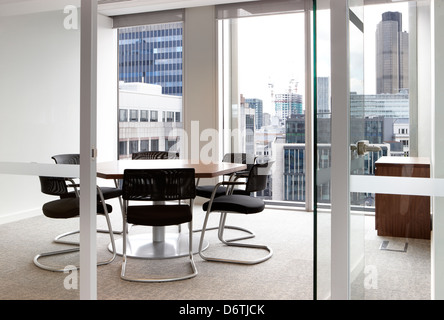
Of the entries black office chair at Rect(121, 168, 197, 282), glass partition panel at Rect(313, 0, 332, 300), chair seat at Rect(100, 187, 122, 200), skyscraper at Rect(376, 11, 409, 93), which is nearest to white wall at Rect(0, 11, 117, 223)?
black office chair at Rect(121, 168, 197, 282)

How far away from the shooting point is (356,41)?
7.22ft

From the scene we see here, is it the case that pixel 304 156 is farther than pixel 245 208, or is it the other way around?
pixel 304 156

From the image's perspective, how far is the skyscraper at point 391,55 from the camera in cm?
210

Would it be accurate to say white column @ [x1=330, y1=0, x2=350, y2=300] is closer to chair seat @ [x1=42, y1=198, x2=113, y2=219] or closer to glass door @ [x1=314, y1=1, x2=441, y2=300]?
glass door @ [x1=314, y1=1, x2=441, y2=300]

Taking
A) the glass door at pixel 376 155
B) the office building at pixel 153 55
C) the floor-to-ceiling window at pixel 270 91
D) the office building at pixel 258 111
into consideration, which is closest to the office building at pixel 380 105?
the glass door at pixel 376 155

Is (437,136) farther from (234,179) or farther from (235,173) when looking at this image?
(235,173)

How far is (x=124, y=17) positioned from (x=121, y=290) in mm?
5094

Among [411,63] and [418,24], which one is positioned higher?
[418,24]

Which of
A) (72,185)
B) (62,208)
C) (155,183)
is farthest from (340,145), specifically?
(155,183)

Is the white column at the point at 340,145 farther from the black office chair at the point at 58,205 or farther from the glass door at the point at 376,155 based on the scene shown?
the black office chair at the point at 58,205

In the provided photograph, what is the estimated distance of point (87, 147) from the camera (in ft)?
8.52

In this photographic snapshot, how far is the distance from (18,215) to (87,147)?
0.66 metres
